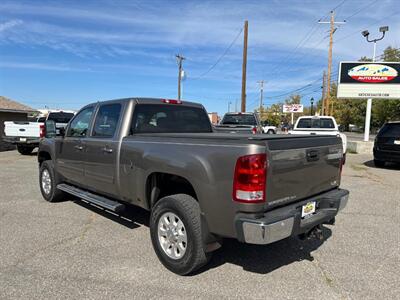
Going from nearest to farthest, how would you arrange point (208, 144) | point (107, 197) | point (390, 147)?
point (208, 144)
point (107, 197)
point (390, 147)

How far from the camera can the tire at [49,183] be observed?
651 centimetres

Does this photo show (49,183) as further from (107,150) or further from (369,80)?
(369,80)

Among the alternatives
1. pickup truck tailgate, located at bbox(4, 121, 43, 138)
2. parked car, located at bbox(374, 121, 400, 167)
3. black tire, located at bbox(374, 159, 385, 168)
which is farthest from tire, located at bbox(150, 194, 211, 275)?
pickup truck tailgate, located at bbox(4, 121, 43, 138)

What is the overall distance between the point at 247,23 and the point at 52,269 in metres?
23.6

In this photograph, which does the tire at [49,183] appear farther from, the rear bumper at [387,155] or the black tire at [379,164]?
the black tire at [379,164]

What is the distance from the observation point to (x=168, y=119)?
5.22 metres

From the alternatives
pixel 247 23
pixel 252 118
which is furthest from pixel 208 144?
pixel 247 23

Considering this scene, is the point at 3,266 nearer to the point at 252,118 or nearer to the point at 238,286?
the point at 238,286

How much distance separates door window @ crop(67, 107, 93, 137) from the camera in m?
5.59

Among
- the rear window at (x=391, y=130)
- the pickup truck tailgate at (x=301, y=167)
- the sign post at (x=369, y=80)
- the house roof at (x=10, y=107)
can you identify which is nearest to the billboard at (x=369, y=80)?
the sign post at (x=369, y=80)

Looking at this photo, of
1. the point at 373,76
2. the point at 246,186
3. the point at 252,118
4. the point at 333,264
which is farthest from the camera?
the point at 373,76

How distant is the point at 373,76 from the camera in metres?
19.8

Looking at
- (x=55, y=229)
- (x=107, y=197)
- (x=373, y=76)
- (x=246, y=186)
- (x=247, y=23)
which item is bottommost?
(x=55, y=229)

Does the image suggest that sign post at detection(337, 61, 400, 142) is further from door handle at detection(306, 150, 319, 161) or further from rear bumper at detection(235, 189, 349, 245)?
rear bumper at detection(235, 189, 349, 245)
